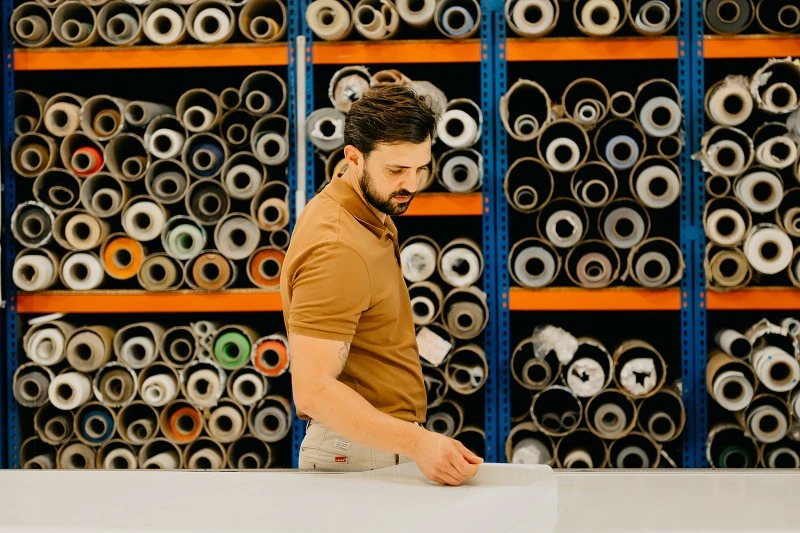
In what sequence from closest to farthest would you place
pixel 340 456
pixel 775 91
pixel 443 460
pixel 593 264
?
pixel 443 460
pixel 340 456
pixel 775 91
pixel 593 264

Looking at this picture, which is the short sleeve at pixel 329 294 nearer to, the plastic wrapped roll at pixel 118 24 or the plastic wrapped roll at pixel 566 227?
the plastic wrapped roll at pixel 566 227

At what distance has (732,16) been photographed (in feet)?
7.52

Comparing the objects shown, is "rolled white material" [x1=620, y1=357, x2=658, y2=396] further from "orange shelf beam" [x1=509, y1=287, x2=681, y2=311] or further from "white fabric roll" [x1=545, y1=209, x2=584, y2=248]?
"white fabric roll" [x1=545, y1=209, x2=584, y2=248]

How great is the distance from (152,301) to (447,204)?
1.12 m

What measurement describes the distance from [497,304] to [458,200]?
0.40 m

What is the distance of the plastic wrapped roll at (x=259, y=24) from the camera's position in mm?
2355

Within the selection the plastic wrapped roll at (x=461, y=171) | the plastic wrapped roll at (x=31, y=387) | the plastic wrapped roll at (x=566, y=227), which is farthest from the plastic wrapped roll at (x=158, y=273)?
the plastic wrapped roll at (x=566, y=227)

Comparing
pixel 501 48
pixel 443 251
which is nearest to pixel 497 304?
pixel 443 251

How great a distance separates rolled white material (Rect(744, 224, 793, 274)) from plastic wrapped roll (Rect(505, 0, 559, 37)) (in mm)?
996

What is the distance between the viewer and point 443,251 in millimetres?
2305

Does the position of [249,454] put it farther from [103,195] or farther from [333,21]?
[333,21]

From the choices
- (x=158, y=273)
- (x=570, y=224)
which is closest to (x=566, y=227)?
(x=570, y=224)

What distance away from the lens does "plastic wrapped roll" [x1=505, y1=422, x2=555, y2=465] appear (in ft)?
7.54

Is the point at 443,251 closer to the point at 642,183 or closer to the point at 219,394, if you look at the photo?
the point at 642,183
